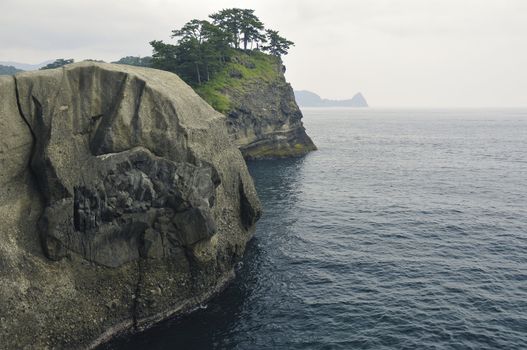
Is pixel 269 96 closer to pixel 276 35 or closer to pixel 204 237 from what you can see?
pixel 276 35

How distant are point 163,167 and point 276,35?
10825 centimetres

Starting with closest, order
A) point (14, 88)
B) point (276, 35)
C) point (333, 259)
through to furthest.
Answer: point (14, 88) → point (333, 259) → point (276, 35)

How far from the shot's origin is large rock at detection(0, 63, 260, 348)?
26.5 m

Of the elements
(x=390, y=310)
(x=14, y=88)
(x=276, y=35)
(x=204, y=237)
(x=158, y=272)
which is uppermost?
(x=276, y=35)

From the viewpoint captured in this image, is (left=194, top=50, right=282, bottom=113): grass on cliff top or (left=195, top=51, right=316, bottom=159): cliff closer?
(left=194, top=50, right=282, bottom=113): grass on cliff top

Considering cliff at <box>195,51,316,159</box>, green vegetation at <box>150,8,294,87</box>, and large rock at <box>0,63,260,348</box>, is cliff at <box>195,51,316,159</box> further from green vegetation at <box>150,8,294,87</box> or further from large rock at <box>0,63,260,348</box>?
large rock at <box>0,63,260,348</box>

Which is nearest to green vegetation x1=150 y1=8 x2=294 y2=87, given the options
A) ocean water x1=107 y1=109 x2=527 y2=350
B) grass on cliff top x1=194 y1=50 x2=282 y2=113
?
grass on cliff top x1=194 y1=50 x2=282 y2=113

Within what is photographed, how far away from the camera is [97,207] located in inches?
1131

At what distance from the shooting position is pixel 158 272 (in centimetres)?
3134

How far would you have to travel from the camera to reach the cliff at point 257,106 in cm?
9175

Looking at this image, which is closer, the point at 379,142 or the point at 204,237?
the point at 204,237

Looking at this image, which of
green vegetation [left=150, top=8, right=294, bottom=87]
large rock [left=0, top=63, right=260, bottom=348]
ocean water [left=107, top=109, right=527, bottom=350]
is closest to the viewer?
large rock [left=0, top=63, right=260, bottom=348]

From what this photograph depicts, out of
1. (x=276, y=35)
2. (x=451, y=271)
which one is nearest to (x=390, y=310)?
(x=451, y=271)

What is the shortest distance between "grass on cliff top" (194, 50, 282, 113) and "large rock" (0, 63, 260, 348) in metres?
56.8
